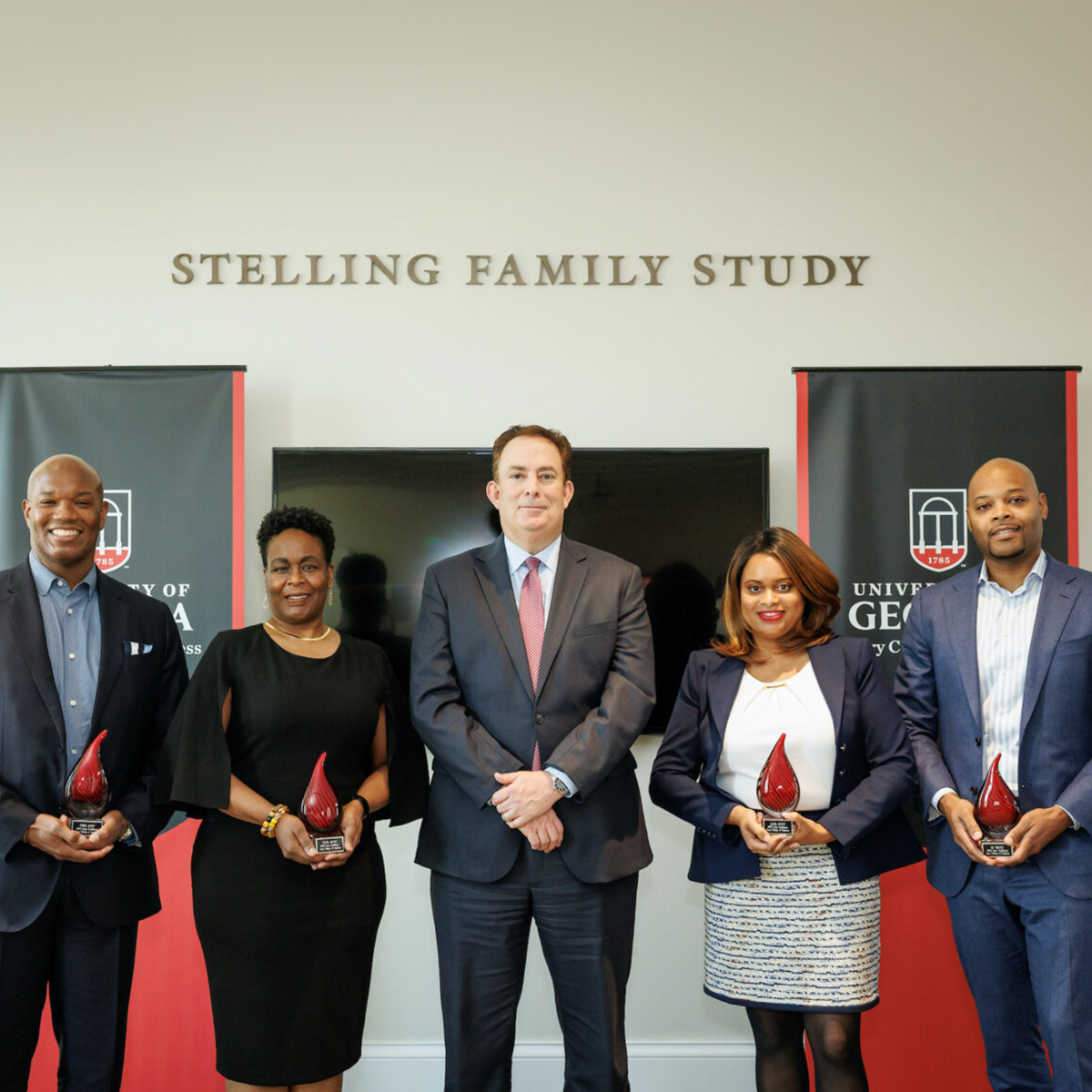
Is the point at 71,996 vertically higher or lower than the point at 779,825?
lower

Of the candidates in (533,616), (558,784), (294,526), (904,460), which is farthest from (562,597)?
(904,460)

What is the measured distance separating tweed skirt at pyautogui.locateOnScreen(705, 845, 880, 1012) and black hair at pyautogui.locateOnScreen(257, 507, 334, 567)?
1.35 metres

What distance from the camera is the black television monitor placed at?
3.58 meters

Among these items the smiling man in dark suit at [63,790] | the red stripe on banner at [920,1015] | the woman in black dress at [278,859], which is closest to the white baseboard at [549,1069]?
the red stripe on banner at [920,1015]

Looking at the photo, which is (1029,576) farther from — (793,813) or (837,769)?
(793,813)

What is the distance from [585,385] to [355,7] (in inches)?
63.3

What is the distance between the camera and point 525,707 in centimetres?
246

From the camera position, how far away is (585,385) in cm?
375

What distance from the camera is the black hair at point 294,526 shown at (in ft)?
8.86

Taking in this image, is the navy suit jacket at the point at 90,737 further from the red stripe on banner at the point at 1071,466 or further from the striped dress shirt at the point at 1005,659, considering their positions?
the red stripe on banner at the point at 1071,466

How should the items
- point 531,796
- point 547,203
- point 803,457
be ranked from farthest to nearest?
point 547,203, point 803,457, point 531,796

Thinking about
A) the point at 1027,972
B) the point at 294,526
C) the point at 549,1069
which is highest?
the point at 294,526

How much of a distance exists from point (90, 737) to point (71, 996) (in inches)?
24.2

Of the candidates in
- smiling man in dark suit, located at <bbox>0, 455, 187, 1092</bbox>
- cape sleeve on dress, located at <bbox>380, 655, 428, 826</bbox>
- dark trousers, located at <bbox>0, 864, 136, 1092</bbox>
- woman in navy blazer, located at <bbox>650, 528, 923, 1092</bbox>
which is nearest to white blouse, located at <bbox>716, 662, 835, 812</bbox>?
woman in navy blazer, located at <bbox>650, 528, 923, 1092</bbox>
